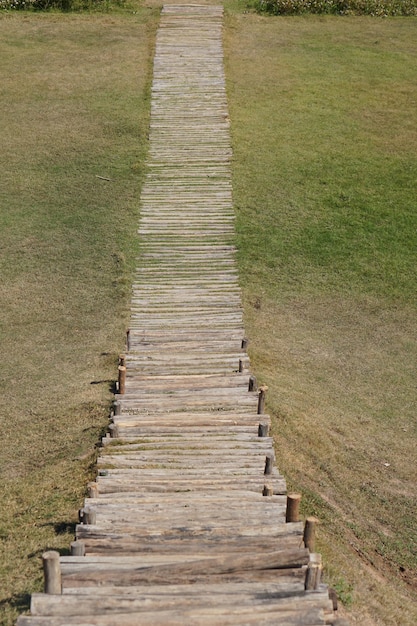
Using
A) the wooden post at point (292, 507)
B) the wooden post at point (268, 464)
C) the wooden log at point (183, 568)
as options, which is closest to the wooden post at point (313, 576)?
the wooden log at point (183, 568)

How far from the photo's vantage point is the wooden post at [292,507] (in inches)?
404

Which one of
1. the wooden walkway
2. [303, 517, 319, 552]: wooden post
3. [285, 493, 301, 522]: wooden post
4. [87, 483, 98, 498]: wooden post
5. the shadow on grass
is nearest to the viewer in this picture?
the wooden walkway

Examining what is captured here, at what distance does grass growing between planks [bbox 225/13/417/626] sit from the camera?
13797 mm

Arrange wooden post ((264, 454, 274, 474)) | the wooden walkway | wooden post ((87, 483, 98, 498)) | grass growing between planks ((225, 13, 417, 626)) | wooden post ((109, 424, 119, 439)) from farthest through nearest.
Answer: grass growing between planks ((225, 13, 417, 626)) < wooden post ((109, 424, 119, 439)) < wooden post ((264, 454, 274, 474)) < wooden post ((87, 483, 98, 498)) < the wooden walkway

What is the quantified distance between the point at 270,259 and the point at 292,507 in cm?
1208

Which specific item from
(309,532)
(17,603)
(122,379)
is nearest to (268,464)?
(309,532)

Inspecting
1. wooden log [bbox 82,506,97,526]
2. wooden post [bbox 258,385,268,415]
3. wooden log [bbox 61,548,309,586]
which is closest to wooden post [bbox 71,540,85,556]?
wooden log [bbox 61,548,309,586]

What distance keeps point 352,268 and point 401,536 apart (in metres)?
9.22

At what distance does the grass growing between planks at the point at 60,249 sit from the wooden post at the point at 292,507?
129 inches

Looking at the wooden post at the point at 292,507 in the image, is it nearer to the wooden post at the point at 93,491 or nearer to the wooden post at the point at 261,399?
the wooden post at the point at 93,491

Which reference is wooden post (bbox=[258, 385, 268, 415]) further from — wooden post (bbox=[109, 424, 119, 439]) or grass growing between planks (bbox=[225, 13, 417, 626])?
wooden post (bbox=[109, 424, 119, 439])

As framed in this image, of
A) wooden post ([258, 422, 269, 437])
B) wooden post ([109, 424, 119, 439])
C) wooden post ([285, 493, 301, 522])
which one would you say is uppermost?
wooden post ([285, 493, 301, 522])

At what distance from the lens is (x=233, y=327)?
18.6 metres

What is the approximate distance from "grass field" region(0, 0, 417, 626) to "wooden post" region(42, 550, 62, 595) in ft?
5.66
